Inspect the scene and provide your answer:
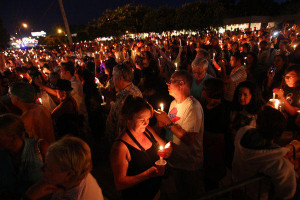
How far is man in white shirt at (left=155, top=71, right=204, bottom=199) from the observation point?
2422 millimetres

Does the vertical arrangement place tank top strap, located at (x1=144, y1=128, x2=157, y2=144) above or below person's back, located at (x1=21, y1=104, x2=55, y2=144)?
below

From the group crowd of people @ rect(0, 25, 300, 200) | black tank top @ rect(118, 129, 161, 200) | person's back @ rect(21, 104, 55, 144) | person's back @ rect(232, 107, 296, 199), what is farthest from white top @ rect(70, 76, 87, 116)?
person's back @ rect(232, 107, 296, 199)

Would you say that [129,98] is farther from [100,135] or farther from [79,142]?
[100,135]

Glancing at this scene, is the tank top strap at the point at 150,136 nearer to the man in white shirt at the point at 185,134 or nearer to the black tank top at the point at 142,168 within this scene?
the black tank top at the point at 142,168

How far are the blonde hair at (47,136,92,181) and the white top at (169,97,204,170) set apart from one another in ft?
4.37

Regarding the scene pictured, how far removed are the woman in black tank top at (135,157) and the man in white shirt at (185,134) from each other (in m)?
0.46

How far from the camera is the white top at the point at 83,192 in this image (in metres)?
→ 1.51

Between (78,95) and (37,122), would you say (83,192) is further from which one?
(78,95)

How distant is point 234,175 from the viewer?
7.66 ft

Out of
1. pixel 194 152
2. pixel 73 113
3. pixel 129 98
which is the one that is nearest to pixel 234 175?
pixel 194 152

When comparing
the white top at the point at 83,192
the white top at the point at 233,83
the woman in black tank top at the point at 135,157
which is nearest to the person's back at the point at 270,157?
the woman in black tank top at the point at 135,157

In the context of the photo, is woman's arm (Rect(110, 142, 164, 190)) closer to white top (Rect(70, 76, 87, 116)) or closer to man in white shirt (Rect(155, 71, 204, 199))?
man in white shirt (Rect(155, 71, 204, 199))

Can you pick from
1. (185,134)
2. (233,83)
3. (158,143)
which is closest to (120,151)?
(158,143)

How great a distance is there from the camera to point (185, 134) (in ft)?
7.93
